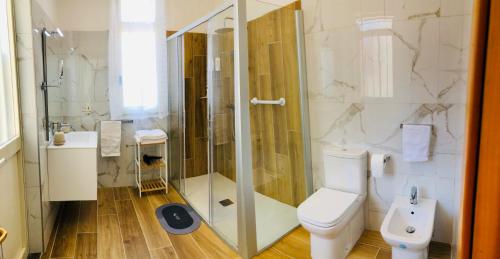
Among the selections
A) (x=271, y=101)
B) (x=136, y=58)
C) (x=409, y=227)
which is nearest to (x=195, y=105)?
(x=136, y=58)

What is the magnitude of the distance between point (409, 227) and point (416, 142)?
0.64m

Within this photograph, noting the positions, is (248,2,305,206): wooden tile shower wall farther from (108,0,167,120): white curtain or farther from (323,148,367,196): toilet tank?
(108,0,167,120): white curtain

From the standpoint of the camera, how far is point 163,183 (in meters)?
4.16

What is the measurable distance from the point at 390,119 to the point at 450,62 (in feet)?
1.92

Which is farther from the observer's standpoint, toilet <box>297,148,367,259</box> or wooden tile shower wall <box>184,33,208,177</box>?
wooden tile shower wall <box>184,33,208,177</box>

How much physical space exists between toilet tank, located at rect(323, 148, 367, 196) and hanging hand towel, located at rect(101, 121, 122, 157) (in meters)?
2.57

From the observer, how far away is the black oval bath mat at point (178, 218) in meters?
2.95

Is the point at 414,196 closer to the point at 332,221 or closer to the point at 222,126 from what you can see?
the point at 332,221

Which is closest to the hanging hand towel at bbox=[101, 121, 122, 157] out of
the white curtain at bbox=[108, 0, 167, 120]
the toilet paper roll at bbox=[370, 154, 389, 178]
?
the white curtain at bbox=[108, 0, 167, 120]

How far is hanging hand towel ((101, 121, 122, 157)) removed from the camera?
3865 millimetres

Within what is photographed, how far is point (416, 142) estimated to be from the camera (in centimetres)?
242

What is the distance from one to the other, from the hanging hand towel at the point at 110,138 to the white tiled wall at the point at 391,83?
2.42 meters

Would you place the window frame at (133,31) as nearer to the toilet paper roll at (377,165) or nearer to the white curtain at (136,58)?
the white curtain at (136,58)

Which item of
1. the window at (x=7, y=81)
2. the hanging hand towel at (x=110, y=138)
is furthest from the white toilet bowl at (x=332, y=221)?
the hanging hand towel at (x=110, y=138)
